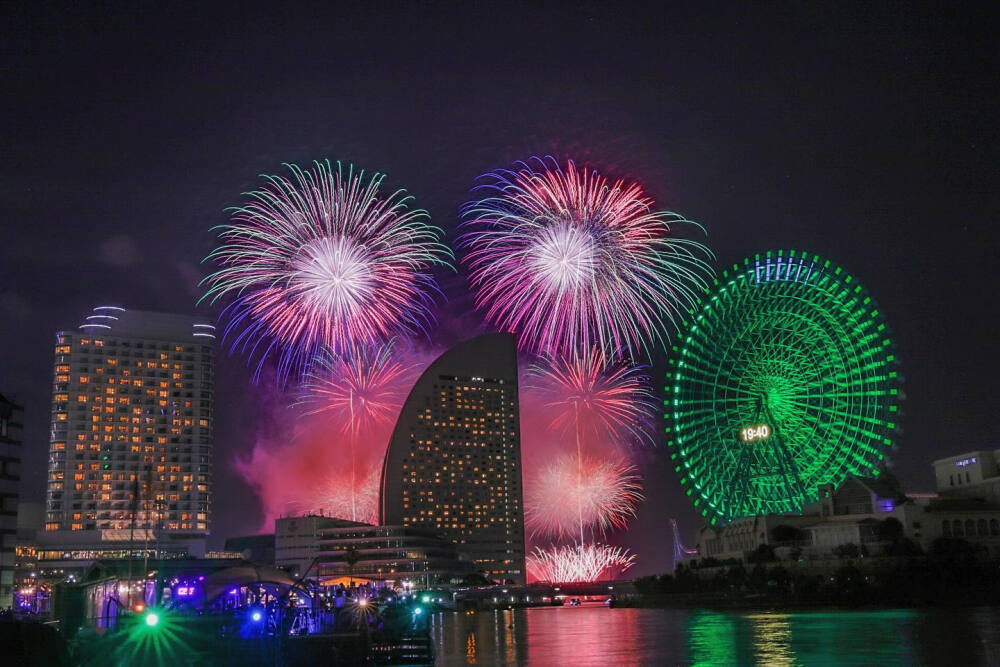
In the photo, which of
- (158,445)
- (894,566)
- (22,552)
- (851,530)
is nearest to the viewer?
(894,566)

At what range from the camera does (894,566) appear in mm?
104062

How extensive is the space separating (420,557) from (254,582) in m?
113

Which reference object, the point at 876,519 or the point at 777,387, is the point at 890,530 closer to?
the point at 876,519

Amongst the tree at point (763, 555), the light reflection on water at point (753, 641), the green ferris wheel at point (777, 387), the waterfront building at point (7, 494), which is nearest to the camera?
the light reflection on water at point (753, 641)

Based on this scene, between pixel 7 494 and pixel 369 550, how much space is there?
110m

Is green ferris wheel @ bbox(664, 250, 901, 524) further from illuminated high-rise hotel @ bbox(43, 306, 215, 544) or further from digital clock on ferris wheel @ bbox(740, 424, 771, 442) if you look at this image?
illuminated high-rise hotel @ bbox(43, 306, 215, 544)

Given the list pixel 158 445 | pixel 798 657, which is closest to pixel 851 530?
pixel 798 657

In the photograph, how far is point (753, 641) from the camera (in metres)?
64.1

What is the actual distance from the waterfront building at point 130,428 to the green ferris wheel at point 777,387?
316 ft

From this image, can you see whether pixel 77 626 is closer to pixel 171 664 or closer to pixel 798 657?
pixel 171 664

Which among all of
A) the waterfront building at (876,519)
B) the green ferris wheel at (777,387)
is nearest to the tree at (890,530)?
the waterfront building at (876,519)

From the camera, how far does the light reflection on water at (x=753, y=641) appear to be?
5209 centimetres

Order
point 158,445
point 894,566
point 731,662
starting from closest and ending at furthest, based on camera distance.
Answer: point 731,662 < point 894,566 < point 158,445

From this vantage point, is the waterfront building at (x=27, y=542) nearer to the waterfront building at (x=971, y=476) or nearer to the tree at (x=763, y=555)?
the tree at (x=763, y=555)
